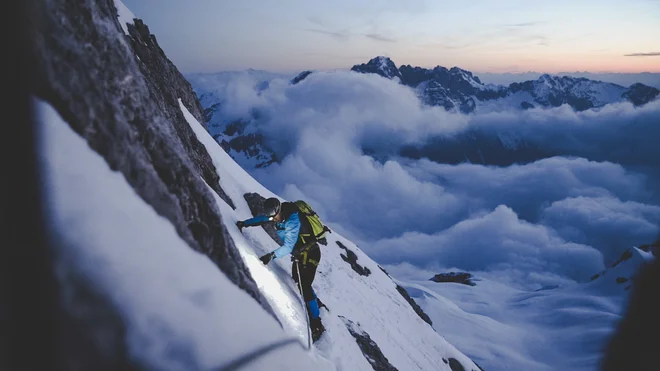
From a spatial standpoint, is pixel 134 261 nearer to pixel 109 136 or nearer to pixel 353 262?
pixel 109 136

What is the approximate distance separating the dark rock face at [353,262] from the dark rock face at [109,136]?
18655 millimetres

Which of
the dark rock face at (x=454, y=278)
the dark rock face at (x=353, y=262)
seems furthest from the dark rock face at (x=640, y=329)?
the dark rock face at (x=454, y=278)

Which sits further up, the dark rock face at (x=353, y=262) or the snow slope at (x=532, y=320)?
the dark rock face at (x=353, y=262)

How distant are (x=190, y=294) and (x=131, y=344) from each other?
891mm

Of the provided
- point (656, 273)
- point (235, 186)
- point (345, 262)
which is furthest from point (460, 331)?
point (656, 273)

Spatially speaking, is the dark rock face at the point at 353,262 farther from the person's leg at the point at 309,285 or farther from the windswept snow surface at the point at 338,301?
the person's leg at the point at 309,285

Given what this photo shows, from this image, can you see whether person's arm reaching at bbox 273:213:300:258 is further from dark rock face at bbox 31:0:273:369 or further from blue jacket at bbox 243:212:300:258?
dark rock face at bbox 31:0:273:369

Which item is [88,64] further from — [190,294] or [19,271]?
[190,294]

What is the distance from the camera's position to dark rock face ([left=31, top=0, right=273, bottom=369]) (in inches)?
118

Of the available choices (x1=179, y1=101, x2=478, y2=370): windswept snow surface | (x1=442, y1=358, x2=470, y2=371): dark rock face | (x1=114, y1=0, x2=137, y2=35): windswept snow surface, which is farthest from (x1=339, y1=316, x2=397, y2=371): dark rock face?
(x1=114, y1=0, x2=137, y2=35): windswept snow surface

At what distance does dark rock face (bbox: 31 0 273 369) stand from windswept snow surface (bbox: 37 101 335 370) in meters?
0.12

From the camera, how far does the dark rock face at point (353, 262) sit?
79.6ft

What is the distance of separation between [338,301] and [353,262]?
10.5 m

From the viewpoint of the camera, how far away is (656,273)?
522 cm
